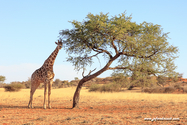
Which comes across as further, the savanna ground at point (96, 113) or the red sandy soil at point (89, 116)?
the savanna ground at point (96, 113)

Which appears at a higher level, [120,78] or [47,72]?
[47,72]

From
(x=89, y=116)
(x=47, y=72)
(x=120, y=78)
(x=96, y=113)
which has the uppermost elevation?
(x=47, y=72)

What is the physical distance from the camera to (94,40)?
47.1 feet

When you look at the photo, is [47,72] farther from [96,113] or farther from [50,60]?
[96,113]

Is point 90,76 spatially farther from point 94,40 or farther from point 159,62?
point 159,62

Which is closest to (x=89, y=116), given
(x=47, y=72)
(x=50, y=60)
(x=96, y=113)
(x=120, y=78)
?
(x=96, y=113)

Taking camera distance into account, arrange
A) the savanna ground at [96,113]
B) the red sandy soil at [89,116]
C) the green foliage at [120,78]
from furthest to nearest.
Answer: the green foliage at [120,78] → the savanna ground at [96,113] → the red sandy soil at [89,116]

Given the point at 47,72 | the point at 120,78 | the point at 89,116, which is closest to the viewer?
the point at 89,116

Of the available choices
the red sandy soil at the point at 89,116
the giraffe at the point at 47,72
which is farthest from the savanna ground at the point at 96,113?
the giraffe at the point at 47,72

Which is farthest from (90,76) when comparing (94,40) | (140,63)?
(140,63)

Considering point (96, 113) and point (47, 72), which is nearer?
point (96, 113)

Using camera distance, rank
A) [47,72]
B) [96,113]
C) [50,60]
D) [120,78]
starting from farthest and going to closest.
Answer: [120,78], [50,60], [47,72], [96,113]

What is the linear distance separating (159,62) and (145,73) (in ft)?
4.41

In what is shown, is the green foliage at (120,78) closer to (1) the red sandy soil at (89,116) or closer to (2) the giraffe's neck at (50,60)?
(1) the red sandy soil at (89,116)
